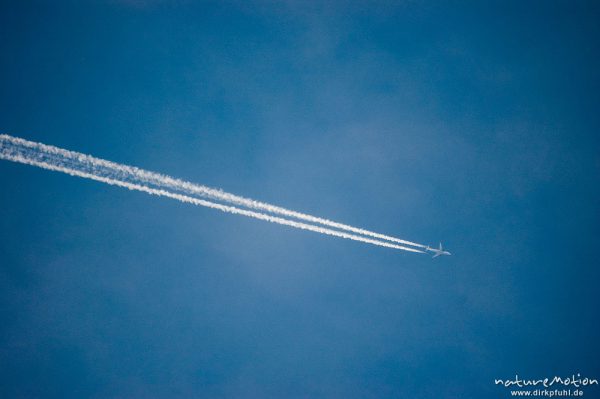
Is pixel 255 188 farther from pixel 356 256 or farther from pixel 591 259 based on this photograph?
pixel 591 259

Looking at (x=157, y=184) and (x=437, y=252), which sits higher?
(x=157, y=184)

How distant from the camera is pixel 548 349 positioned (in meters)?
8.05

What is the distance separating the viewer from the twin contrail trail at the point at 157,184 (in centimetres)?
640

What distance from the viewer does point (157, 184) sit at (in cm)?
688

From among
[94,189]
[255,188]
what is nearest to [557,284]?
[255,188]

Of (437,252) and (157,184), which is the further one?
(437,252)

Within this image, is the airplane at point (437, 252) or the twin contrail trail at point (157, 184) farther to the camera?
the airplane at point (437, 252)

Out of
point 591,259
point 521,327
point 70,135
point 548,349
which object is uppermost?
point 70,135

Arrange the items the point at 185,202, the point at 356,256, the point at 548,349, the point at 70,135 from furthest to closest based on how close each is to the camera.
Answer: the point at 548,349 → the point at 356,256 → the point at 185,202 → the point at 70,135

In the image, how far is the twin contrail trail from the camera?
640cm

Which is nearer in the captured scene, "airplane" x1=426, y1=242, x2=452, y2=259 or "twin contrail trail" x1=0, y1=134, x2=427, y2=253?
"twin contrail trail" x1=0, y1=134, x2=427, y2=253

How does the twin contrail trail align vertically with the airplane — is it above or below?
above

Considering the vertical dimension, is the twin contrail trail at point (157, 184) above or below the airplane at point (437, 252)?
above

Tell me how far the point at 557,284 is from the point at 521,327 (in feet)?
5.04
